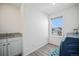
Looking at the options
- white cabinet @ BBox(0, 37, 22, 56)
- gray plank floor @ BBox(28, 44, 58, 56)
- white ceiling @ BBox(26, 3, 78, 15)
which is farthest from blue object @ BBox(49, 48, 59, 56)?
white ceiling @ BBox(26, 3, 78, 15)

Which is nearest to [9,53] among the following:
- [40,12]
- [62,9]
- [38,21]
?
[38,21]

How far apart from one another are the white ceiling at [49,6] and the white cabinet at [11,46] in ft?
1.70

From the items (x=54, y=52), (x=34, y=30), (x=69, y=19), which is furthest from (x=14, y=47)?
(x=69, y=19)

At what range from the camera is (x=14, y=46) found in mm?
1332

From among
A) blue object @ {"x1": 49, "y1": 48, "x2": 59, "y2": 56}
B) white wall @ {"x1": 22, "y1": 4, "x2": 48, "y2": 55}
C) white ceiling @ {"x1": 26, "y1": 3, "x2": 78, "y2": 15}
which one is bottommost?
blue object @ {"x1": 49, "y1": 48, "x2": 59, "y2": 56}

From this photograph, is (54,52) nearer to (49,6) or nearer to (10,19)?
(49,6)

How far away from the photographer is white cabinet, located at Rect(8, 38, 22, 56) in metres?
1.29

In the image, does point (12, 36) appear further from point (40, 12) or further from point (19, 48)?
point (40, 12)

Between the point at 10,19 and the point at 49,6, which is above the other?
the point at 49,6

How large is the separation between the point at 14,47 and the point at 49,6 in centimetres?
77

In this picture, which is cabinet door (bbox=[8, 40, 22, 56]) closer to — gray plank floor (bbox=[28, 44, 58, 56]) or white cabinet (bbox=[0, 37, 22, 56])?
white cabinet (bbox=[0, 37, 22, 56])

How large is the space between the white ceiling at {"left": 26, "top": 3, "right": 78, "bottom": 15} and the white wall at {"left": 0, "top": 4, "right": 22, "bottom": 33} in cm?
24

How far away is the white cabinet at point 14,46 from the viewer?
129cm

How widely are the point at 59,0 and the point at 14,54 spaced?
0.95 m
